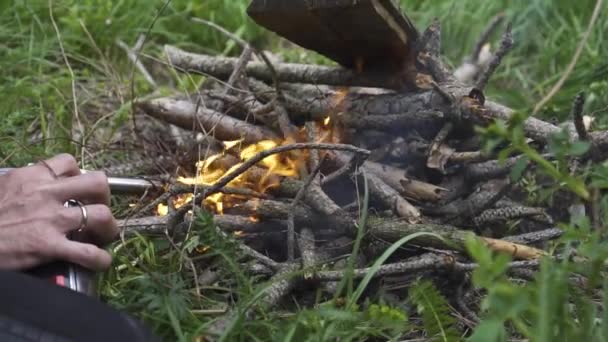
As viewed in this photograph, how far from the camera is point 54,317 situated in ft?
5.12

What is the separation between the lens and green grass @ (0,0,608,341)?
1.98 metres

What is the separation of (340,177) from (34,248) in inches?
35.3

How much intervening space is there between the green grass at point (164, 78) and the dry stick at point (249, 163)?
92 mm

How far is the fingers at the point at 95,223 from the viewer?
1945 millimetres

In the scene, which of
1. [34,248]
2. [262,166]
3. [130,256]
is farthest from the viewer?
[262,166]

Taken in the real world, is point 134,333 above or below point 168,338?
above

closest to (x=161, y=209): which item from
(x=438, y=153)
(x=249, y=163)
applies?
(x=249, y=163)

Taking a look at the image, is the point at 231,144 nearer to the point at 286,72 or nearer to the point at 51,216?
the point at 286,72

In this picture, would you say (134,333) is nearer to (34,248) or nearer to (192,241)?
(34,248)

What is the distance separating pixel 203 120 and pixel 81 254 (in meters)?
1.18

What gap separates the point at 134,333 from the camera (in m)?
1.54

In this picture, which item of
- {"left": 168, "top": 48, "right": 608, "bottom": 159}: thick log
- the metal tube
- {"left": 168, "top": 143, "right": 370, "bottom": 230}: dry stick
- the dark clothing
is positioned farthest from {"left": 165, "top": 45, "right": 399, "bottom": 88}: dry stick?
the dark clothing

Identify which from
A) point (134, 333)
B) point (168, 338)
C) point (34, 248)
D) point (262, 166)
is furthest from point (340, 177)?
point (134, 333)

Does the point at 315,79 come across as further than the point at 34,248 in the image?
Yes
